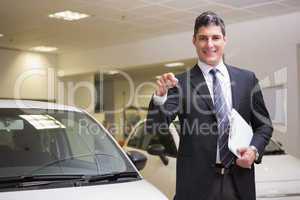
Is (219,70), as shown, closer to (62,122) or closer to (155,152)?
(62,122)

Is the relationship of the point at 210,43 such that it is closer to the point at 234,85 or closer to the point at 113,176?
the point at 234,85

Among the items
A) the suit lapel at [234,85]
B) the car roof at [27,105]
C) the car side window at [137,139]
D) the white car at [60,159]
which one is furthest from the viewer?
the car side window at [137,139]

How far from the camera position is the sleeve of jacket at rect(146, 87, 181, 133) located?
1.87m

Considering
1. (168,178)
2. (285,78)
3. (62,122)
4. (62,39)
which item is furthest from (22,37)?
(62,122)

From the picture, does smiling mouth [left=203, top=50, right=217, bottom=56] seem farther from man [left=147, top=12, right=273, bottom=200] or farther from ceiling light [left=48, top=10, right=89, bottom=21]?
ceiling light [left=48, top=10, right=89, bottom=21]

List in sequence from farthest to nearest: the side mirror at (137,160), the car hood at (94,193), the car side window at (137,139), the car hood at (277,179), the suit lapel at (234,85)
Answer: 1. the car side window at (137,139)
2. the car hood at (277,179)
3. the side mirror at (137,160)
4. the car hood at (94,193)
5. the suit lapel at (234,85)

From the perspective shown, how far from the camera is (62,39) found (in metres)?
9.55

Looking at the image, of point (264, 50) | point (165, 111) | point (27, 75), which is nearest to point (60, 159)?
point (165, 111)

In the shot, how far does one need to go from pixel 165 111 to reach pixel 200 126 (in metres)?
0.18

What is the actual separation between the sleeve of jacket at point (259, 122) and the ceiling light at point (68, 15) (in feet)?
18.2

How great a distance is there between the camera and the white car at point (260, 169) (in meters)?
4.17

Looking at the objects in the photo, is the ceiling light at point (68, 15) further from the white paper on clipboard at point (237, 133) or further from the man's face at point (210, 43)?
the white paper on clipboard at point (237, 133)

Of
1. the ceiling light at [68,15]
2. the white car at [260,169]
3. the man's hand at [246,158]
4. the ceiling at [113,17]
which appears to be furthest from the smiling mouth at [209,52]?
the ceiling light at [68,15]

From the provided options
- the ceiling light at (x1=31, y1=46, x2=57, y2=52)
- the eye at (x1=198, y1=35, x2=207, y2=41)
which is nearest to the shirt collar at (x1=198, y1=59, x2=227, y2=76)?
the eye at (x1=198, y1=35, x2=207, y2=41)
